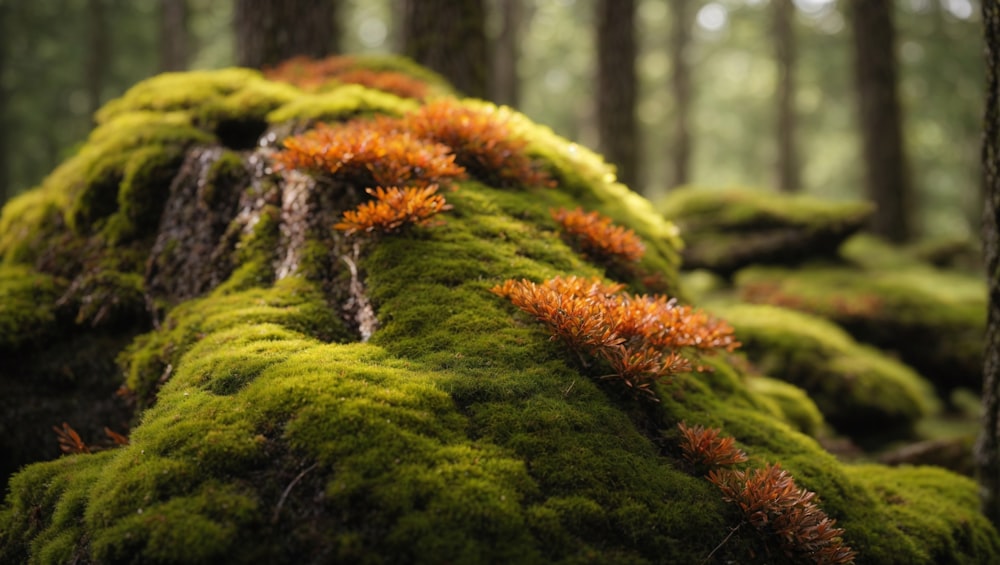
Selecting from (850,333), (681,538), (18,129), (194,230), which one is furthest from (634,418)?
(18,129)

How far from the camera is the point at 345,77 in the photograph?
6672 mm

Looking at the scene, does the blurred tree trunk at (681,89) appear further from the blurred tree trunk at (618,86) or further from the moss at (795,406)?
the moss at (795,406)

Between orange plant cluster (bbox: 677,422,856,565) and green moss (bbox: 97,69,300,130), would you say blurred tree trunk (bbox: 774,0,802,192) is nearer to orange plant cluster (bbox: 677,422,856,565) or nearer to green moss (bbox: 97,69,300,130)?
green moss (bbox: 97,69,300,130)

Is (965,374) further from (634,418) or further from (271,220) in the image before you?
(271,220)

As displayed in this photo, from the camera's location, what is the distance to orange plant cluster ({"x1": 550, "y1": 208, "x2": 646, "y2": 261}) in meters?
4.66

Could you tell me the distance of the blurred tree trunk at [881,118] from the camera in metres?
14.5

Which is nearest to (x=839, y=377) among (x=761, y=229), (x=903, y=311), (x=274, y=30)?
(x=903, y=311)

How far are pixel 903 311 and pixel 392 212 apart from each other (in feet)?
28.6

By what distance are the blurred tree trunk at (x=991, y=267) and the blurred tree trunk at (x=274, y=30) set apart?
7388mm

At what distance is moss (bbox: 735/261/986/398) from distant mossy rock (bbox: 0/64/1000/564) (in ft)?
15.8

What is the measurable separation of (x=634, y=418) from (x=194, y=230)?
361cm

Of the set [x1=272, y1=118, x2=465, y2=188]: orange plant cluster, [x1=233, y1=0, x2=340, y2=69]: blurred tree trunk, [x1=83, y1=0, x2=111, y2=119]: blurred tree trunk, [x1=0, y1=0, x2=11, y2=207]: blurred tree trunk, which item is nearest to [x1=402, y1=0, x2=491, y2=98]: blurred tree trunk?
[x1=233, y1=0, x2=340, y2=69]: blurred tree trunk

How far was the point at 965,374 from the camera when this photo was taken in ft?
28.1

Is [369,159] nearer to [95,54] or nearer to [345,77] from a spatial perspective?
[345,77]
